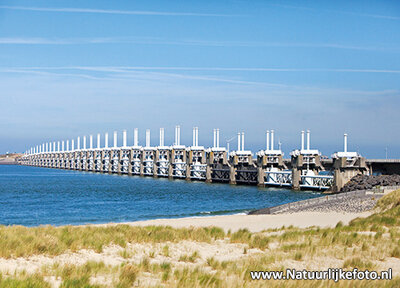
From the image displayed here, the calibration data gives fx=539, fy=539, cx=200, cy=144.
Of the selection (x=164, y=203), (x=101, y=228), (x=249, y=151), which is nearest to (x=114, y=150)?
(x=249, y=151)

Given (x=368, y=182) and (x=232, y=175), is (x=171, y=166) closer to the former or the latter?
(x=232, y=175)

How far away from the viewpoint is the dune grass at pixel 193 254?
1247cm

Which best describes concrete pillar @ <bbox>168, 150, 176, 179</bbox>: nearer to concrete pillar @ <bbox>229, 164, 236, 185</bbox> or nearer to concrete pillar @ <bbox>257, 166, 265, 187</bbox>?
concrete pillar @ <bbox>229, 164, 236, 185</bbox>

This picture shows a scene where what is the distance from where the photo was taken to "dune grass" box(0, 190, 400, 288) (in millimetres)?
12469

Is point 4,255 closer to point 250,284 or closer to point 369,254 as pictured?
point 250,284

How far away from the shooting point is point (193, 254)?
17.9 m

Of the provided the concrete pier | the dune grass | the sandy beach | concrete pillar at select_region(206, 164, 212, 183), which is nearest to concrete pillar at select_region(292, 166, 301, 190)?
the concrete pier

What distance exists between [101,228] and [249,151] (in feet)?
303

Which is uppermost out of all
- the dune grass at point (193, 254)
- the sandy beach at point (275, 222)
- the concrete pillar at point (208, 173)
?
the dune grass at point (193, 254)

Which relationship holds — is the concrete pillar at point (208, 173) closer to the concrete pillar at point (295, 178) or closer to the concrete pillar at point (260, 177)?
the concrete pillar at point (260, 177)

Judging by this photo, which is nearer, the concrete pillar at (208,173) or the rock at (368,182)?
the rock at (368,182)

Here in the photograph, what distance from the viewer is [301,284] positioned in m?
12.0

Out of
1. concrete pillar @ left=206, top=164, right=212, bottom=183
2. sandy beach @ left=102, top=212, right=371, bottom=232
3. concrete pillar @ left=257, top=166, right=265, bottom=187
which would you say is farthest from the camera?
concrete pillar @ left=206, top=164, right=212, bottom=183

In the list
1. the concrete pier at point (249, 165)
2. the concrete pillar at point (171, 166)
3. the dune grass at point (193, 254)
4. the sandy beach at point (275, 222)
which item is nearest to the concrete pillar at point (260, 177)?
the concrete pier at point (249, 165)
